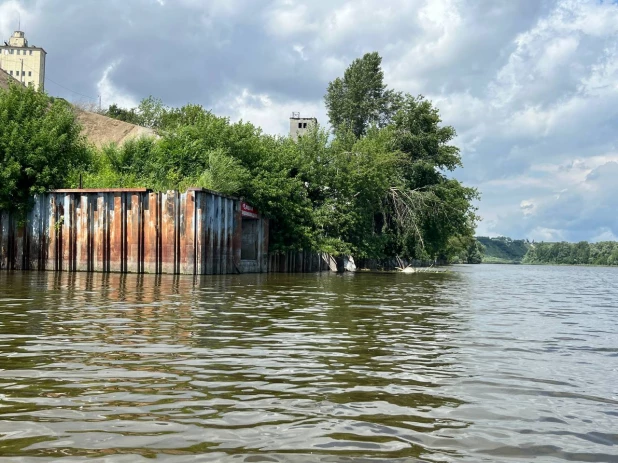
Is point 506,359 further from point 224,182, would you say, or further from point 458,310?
point 224,182

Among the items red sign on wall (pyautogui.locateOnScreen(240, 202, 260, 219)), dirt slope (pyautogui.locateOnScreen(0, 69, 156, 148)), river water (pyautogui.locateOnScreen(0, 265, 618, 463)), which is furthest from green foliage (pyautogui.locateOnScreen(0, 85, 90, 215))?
dirt slope (pyautogui.locateOnScreen(0, 69, 156, 148))

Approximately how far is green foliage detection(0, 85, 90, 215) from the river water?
21395 millimetres

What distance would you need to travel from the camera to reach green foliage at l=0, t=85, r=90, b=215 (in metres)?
30.3

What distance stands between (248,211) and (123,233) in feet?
27.3

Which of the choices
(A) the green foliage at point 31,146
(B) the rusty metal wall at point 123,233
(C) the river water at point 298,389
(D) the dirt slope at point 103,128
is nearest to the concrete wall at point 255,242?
(B) the rusty metal wall at point 123,233

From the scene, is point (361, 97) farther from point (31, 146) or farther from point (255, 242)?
point (31, 146)

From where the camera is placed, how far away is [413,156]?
57.4 metres

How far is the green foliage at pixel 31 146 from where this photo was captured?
A: 1194 inches

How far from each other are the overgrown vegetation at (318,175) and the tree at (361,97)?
57.1 ft

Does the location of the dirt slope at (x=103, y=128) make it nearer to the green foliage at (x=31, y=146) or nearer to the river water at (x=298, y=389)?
the green foliage at (x=31, y=146)

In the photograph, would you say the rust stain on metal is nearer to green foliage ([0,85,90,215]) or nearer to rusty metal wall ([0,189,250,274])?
rusty metal wall ([0,189,250,274])

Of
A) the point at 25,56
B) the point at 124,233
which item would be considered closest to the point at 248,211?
the point at 124,233

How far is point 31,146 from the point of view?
3133cm

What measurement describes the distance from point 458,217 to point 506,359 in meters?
48.3
